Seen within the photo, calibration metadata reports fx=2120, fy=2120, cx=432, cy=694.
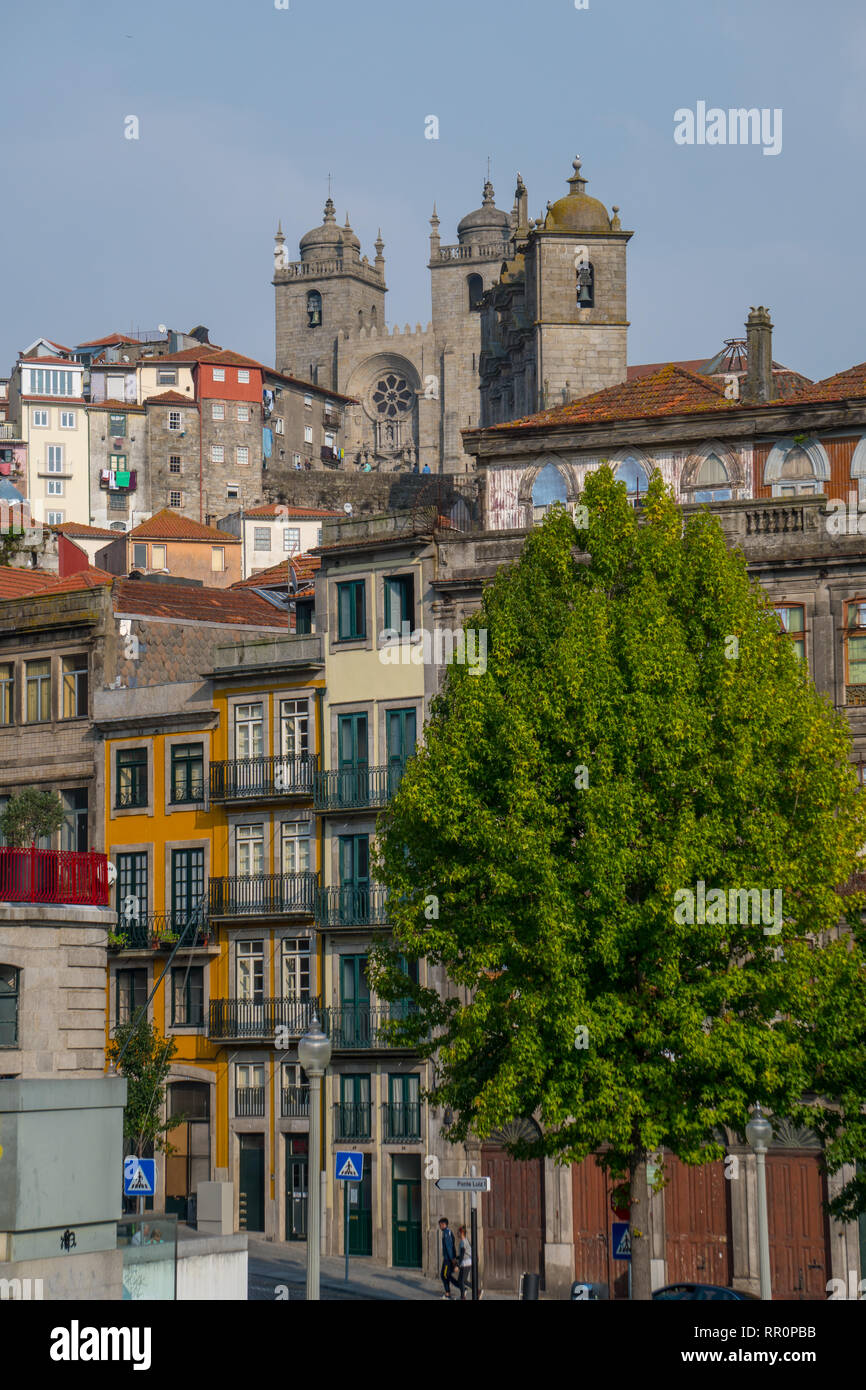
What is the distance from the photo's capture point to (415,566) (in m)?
51.2

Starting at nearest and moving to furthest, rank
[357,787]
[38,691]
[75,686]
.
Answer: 1. [357,787]
2. [75,686]
3. [38,691]

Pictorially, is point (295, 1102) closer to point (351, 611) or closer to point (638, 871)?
point (351, 611)

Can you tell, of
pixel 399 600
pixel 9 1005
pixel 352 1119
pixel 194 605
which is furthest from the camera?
pixel 194 605

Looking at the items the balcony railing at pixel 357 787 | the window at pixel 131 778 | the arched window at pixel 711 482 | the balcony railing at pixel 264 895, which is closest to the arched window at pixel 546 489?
the arched window at pixel 711 482

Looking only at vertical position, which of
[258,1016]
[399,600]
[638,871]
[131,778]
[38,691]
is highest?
[399,600]

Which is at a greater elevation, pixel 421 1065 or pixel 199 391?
pixel 199 391

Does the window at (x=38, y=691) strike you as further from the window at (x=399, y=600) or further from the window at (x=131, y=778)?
the window at (x=399, y=600)

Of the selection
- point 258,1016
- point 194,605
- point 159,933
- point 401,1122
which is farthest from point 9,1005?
point 194,605

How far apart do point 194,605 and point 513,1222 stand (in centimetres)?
2340

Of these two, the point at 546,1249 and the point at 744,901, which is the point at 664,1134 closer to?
the point at 744,901

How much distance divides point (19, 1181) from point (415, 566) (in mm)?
23551

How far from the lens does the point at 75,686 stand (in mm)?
56812
